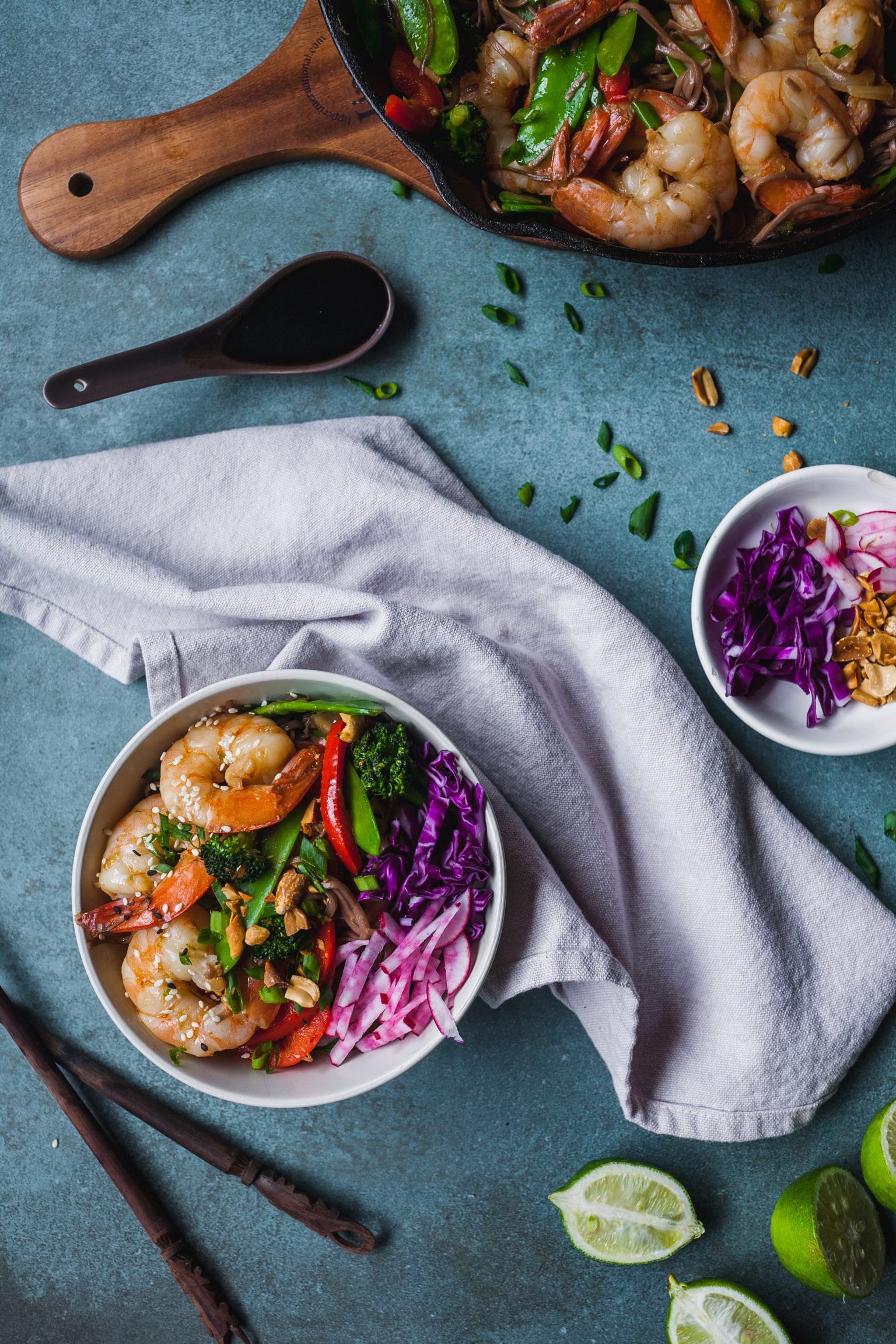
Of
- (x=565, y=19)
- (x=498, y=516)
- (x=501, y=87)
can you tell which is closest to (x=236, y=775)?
(x=498, y=516)

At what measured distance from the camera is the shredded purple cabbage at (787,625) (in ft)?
6.71

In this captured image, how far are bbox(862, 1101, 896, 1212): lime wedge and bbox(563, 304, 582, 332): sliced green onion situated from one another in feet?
6.70

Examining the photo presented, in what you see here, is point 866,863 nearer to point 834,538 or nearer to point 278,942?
point 834,538

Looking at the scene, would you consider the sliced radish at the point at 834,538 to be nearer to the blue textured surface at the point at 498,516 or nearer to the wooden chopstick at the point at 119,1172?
the blue textured surface at the point at 498,516

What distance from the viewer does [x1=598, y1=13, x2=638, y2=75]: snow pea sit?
1.80 m

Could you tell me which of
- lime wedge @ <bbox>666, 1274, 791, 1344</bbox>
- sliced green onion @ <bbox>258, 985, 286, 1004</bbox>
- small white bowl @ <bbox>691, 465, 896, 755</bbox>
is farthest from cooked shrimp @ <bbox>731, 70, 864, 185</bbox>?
lime wedge @ <bbox>666, 1274, 791, 1344</bbox>

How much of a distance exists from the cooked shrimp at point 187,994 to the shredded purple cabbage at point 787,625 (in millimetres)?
1270

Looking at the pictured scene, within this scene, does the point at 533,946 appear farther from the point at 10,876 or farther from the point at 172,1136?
the point at 10,876

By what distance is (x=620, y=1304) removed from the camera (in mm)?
2291

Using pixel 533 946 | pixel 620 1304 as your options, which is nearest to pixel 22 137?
pixel 533 946

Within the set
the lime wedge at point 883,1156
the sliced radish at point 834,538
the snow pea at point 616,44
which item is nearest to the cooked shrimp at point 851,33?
the snow pea at point 616,44

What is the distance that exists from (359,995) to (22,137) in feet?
7.61

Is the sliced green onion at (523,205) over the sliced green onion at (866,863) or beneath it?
over

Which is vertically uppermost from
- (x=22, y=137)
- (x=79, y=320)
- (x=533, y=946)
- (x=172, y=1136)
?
(x=22, y=137)
